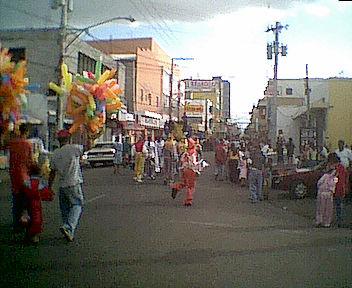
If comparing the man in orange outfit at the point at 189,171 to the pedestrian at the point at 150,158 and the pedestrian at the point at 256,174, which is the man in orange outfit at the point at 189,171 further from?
the pedestrian at the point at 256,174

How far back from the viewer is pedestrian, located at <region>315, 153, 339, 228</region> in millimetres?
4289

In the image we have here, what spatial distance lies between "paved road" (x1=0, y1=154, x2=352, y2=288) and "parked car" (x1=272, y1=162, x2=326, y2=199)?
13.1 inches

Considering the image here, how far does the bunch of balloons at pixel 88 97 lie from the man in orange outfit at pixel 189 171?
171 centimetres

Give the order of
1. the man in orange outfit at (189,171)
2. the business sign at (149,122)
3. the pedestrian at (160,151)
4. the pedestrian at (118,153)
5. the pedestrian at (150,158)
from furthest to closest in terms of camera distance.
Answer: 1. the pedestrian at (150,158)
2. the pedestrian at (160,151)
3. the man in orange outfit at (189,171)
4. the business sign at (149,122)
5. the pedestrian at (118,153)

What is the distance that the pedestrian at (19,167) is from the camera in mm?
3750

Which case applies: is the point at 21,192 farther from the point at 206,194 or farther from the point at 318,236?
the point at 318,236

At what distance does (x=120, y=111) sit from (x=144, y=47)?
654 mm

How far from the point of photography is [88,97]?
3916 millimetres

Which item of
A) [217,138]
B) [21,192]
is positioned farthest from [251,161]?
[21,192]

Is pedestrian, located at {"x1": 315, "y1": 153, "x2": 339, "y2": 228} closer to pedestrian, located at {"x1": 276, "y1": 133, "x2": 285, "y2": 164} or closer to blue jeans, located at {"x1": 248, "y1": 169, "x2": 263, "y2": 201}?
pedestrian, located at {"x1": 276, "y1": 133, "x2": 285, "y2": 164}

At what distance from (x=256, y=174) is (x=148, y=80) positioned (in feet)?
5.00

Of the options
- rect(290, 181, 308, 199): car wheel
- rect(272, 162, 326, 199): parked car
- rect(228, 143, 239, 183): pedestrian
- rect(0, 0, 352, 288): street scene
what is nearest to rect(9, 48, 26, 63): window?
rect(0, 0, 352, 288): street scene

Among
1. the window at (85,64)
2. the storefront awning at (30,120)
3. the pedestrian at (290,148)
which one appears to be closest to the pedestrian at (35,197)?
the storefront awning at (30,120)

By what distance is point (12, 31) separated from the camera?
3.79m
